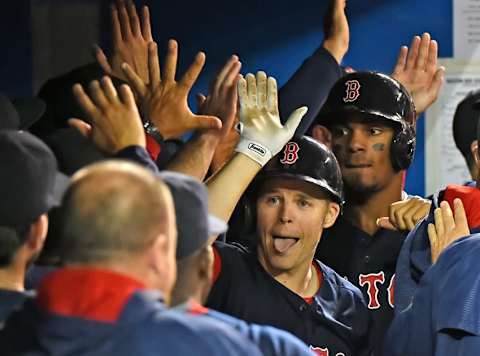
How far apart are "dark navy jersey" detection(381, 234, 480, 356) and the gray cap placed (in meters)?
0.61

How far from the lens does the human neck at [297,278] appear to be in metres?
3.08

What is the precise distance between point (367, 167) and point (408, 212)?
22 cm

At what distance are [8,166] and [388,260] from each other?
1.46 metres

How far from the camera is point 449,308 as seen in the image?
8.26ft

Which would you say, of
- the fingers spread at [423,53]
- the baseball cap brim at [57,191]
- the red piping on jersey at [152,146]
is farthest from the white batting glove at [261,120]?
the fingers spread at [423,53]

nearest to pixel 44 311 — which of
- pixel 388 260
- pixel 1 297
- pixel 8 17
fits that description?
pixel 1 297

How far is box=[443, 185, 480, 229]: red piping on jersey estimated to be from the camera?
9.59ft

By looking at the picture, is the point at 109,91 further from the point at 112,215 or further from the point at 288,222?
the point at 112,215

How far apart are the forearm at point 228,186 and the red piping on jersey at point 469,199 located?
0.48m

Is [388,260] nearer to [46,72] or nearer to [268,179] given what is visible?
[268,179]

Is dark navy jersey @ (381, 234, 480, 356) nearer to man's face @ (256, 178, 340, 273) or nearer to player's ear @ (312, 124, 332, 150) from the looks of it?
man's face @ (256, 178, 340, 273)

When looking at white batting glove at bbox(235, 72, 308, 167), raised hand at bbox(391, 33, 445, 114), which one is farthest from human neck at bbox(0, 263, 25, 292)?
raised hand at bbox(391, 33, 445, 114)

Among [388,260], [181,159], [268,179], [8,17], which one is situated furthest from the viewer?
[8,17]

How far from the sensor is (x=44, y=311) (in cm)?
179
